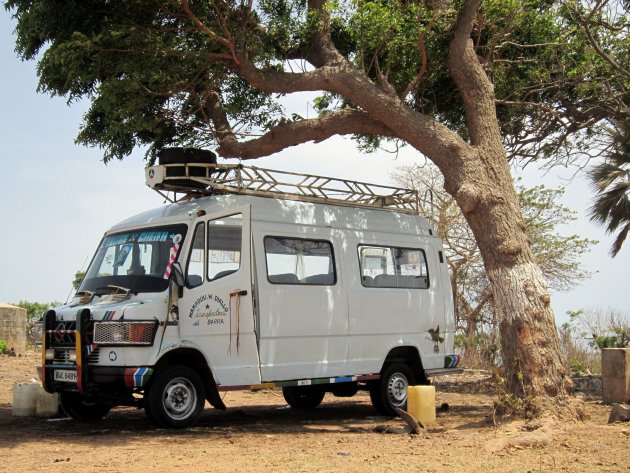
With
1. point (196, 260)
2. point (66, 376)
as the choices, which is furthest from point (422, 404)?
point (66, 376)

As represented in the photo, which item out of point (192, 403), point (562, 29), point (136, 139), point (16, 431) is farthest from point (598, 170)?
point (16, 431)

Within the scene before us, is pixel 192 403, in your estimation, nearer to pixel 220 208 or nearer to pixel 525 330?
pixel 220 208

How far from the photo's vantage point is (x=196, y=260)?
32.1 feet

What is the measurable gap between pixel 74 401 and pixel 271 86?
5.50 m

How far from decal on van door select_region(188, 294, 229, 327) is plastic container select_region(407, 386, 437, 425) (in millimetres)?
2661

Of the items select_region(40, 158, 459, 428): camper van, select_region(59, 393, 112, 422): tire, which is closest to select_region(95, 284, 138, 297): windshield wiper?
select_region(40, 158, 459, 428): camper van

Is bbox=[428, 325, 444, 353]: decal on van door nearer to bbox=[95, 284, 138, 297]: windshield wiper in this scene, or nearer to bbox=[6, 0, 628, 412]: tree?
bbox=[6, 0, 628, 412]: tree

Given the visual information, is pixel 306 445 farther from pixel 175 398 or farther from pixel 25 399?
pixel 25 399

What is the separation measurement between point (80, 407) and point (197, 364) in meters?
2.02

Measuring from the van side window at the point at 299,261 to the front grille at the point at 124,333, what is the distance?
174cm

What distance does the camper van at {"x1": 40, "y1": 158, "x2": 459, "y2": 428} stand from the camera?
9.30m

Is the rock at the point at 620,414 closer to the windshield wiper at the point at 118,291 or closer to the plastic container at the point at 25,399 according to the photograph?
the windshield wiper at the point at 118,291

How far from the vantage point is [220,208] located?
1008 centimetres

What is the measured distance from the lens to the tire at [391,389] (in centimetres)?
1171
